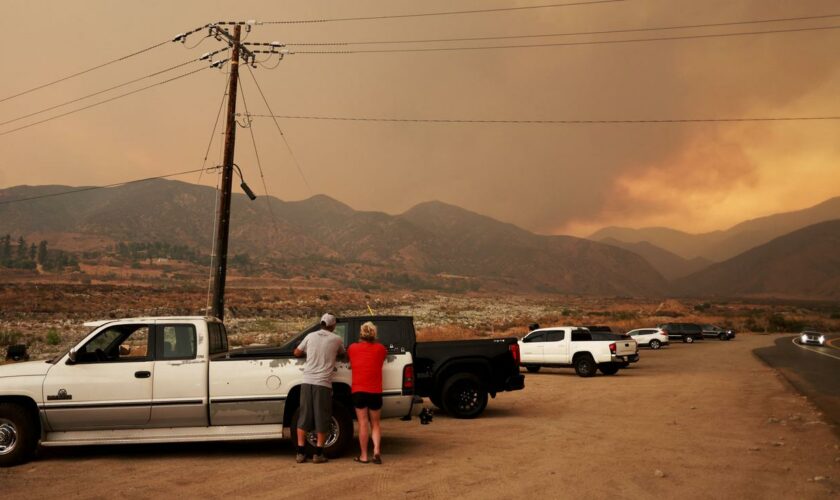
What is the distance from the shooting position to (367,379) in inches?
374

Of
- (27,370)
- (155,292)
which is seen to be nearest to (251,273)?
(155,292)

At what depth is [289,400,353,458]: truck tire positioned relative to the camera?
1007cm

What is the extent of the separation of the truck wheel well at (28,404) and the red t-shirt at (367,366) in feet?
15.2

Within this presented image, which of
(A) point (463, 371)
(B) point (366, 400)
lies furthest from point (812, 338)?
(B) point (366, 400)

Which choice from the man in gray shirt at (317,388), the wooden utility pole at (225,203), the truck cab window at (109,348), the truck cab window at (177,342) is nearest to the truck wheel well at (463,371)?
the man in gray shirt at (317,388)

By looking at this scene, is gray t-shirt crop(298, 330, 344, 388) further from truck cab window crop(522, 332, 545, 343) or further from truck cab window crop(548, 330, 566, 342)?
truck cab window crop(522, 332, 545, 343)

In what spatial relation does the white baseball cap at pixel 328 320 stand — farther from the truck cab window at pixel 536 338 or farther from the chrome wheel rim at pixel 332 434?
the truck cab window at pixel 536 338

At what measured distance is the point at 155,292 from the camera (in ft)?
274

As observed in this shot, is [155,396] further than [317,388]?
Yes

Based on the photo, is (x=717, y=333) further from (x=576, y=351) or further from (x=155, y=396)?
(x=155, y=396)

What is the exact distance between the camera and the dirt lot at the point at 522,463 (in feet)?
27.0

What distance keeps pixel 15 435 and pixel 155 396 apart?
6.46 feet

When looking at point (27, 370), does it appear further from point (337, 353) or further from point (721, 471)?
point (721, 471)

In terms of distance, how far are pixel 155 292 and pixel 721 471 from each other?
82695 millimetres
